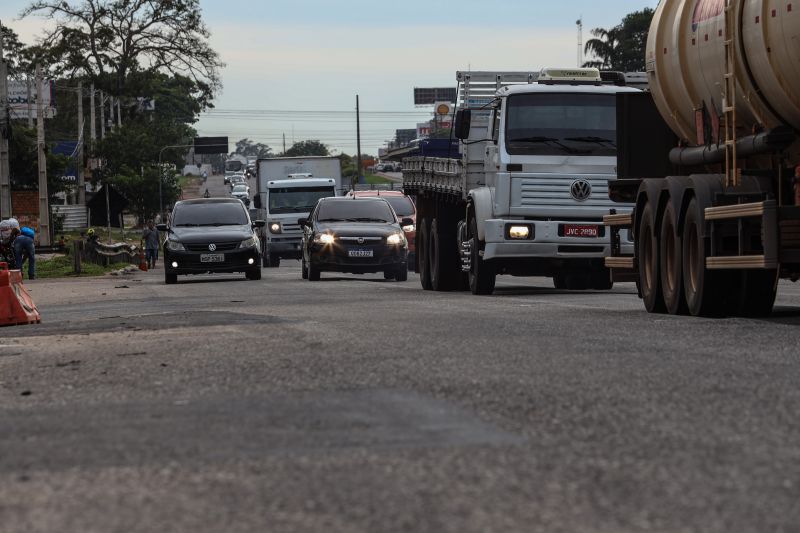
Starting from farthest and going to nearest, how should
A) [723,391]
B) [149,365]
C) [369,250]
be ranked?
[369,250] → [149,365] → [723,391]

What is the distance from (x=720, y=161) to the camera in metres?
14.7

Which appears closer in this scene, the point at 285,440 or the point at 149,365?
the point at 285,440

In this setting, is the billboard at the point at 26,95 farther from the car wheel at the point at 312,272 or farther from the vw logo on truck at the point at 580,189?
the vw logo on truck at the point at 580,189

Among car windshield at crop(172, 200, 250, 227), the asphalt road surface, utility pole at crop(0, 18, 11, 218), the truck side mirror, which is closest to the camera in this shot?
the asphalt road surface

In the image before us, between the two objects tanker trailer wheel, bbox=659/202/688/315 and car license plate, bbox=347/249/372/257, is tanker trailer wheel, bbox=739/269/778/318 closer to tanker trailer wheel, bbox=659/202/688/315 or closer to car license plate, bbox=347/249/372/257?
tanker trailer wheel, bbox=659/202/688/315

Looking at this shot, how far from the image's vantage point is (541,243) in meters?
21.2

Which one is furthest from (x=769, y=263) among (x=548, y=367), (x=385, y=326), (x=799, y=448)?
(x=799, y=448)

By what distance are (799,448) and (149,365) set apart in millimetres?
5112

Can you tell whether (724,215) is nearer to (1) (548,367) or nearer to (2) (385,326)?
(2) (385,326)

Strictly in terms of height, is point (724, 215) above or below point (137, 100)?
below

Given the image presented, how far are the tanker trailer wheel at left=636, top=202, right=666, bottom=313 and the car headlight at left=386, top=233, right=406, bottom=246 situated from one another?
14.7 metres

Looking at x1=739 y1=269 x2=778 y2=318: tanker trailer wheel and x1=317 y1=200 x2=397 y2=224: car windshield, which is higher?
x1=317 y1=200 x2=397 y2=224: car windshield

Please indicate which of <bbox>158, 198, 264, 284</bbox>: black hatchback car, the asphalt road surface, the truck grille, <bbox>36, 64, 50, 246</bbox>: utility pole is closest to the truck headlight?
the truck grille

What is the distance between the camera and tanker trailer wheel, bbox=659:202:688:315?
14.7m
